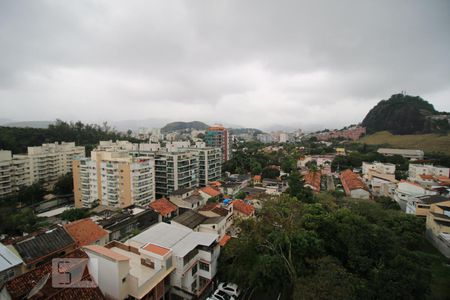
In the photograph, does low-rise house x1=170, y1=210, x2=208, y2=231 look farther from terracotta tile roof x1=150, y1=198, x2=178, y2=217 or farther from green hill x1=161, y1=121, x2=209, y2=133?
green hill x1=161, y1=121, x2=209, y2=133

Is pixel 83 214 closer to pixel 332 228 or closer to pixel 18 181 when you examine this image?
pixel 18 181

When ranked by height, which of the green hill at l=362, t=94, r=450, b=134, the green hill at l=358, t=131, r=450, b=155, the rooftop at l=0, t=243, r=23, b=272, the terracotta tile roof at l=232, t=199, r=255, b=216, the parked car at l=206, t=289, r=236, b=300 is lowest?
the parked car at l=206, t=289, r=236, b=300

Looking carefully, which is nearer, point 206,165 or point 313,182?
point 313,182

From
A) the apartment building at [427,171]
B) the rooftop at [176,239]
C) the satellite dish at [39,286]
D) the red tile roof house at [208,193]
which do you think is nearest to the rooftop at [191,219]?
the rooftop at [176,239]

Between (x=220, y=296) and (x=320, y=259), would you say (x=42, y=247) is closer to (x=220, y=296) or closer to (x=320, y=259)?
(x=220, y=296)

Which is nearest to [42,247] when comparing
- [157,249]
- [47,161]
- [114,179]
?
[157,249]

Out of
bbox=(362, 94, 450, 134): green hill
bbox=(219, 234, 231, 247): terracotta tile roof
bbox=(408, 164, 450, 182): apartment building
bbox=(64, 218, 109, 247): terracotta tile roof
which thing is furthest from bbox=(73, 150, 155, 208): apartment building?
bbox=(362, 94, 450, 134): green hill

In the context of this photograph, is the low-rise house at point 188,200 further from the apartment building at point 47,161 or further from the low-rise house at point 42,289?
the apartment building at point 47,161
